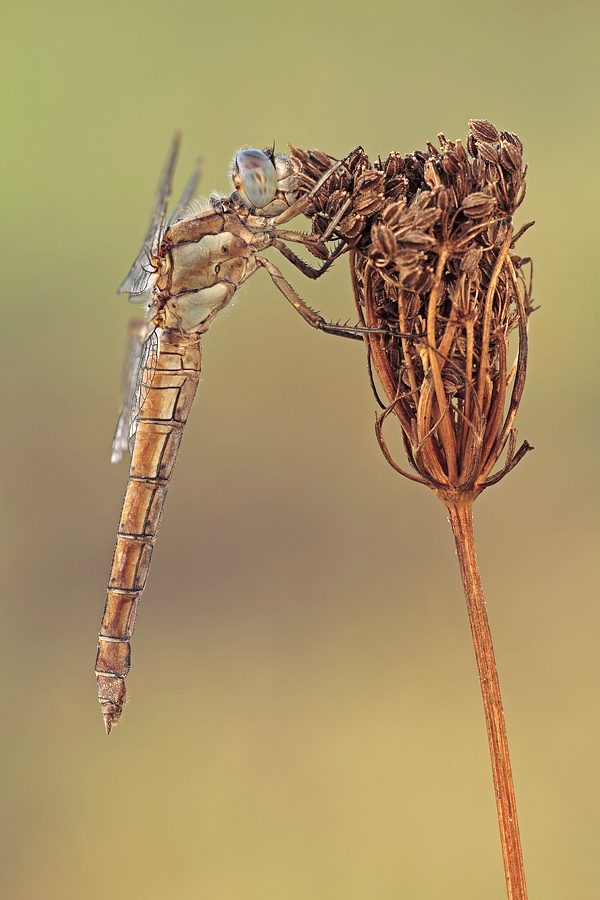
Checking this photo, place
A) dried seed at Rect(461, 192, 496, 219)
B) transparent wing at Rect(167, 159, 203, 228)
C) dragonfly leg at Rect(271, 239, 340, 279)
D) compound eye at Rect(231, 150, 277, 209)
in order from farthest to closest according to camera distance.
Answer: transparent wing at Rect(167, 159, 203, 228), compound eye at Rect(231, 150, 277, 209), dragonfly leg at Rect(271, 239, 340, 279), dried seed at Rect(461, 192, 496, 219)

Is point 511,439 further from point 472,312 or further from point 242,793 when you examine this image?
point 242,793

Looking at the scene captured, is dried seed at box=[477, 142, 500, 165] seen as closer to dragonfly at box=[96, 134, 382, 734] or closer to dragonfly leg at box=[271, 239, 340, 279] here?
dragonfly leg at box=[271, 239, 340, 279]

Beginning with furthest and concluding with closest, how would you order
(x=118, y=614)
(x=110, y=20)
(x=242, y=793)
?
(x=110, y=20) < (x=242, y=793) < (x=118, y=614)

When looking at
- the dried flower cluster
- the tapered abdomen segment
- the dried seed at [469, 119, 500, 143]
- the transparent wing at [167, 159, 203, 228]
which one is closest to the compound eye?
the transparent wing at [167, 159, 203, 228]

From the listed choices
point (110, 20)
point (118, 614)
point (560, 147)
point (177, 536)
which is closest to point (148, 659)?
point (177, 536)

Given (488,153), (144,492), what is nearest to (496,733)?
(488,153)

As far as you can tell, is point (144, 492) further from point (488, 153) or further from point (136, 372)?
point (488, 153)
